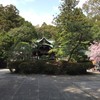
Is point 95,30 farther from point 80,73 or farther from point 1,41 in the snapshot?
point 1,41

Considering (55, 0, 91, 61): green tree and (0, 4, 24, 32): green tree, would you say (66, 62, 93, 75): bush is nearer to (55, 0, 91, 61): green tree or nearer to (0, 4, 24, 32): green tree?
(55, 0, 91, 61): green tree

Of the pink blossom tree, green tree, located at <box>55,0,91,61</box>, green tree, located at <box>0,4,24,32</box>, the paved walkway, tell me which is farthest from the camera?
green tree, located at <box>0,4,24,32</box>

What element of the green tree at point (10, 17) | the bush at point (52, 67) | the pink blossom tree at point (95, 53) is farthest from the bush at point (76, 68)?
the green tree at point (10, 17)

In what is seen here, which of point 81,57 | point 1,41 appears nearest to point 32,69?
point 81,57

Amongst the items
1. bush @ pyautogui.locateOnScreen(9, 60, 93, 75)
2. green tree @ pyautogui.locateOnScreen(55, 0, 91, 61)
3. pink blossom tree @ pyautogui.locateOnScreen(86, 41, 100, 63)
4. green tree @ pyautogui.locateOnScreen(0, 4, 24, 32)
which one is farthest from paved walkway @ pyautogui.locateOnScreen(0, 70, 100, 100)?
green tree @ pyautogui.locateOnScreen(0, 4, 24, 32)

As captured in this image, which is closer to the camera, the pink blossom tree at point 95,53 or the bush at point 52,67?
the pink blossom tree at point 95,53

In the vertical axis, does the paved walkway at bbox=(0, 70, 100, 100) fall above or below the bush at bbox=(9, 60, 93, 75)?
below

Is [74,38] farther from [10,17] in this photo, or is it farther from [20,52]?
[10,17]

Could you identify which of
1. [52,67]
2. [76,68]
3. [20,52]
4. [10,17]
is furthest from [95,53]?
[10,17]

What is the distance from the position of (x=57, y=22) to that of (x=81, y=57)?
1641 centimetres

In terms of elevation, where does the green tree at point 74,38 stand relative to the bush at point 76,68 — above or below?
above

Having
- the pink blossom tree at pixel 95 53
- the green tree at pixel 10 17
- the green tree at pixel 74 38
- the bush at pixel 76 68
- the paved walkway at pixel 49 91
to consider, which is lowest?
the paved walkway at pixel 49 91

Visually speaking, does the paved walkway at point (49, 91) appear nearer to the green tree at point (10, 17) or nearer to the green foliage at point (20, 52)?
the green foliage at point (20, 52)

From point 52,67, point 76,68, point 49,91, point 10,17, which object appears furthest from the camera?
point 10,17
